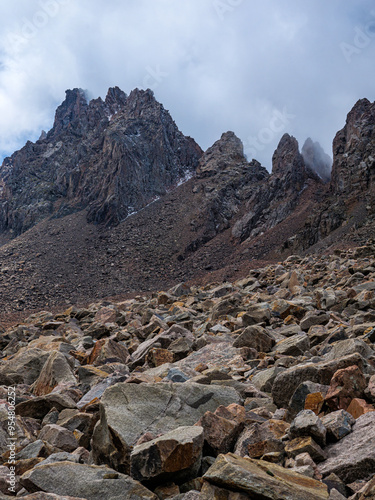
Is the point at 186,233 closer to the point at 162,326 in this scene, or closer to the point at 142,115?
the point at 142,115

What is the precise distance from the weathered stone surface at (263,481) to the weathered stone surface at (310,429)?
1.81 ft

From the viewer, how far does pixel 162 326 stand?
11.4 metres

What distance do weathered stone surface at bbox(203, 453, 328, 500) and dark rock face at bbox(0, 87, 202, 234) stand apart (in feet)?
219

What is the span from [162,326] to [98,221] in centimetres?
5992

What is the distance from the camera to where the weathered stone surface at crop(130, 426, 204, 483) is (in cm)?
302

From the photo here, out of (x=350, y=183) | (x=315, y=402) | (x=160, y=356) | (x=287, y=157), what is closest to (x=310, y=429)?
(x=315, y=402)

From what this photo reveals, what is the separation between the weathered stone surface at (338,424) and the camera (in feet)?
10.8

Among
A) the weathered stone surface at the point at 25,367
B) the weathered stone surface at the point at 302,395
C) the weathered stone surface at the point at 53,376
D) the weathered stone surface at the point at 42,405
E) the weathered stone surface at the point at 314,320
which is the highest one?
the weathered stone surface at the point at 25,367

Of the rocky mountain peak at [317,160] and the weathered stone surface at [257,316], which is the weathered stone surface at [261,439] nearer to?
the weathered stone surface at [257,316]

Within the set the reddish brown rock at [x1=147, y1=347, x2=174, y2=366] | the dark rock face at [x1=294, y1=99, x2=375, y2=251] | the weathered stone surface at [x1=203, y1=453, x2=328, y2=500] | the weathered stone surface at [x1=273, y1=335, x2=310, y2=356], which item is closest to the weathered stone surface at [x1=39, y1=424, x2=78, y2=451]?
the weathered stone surface at [x1=203, y1=453, x2=328, y2=500]

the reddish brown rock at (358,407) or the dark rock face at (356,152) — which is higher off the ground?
the dark rock face at (356,152)

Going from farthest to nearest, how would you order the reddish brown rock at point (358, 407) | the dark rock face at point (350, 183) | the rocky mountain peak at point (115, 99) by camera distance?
the rocky mountain peak at point (115, 99) < the dark rock face at point (350, 183) < the reddish brown rock at point (358, 407)

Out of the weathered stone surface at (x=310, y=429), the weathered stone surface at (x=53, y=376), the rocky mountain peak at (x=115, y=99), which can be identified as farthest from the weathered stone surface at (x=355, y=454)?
the rocky mountain peak at (x=115, y=99)

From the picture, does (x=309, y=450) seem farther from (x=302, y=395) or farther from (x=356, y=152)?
(x=356, y=152)
